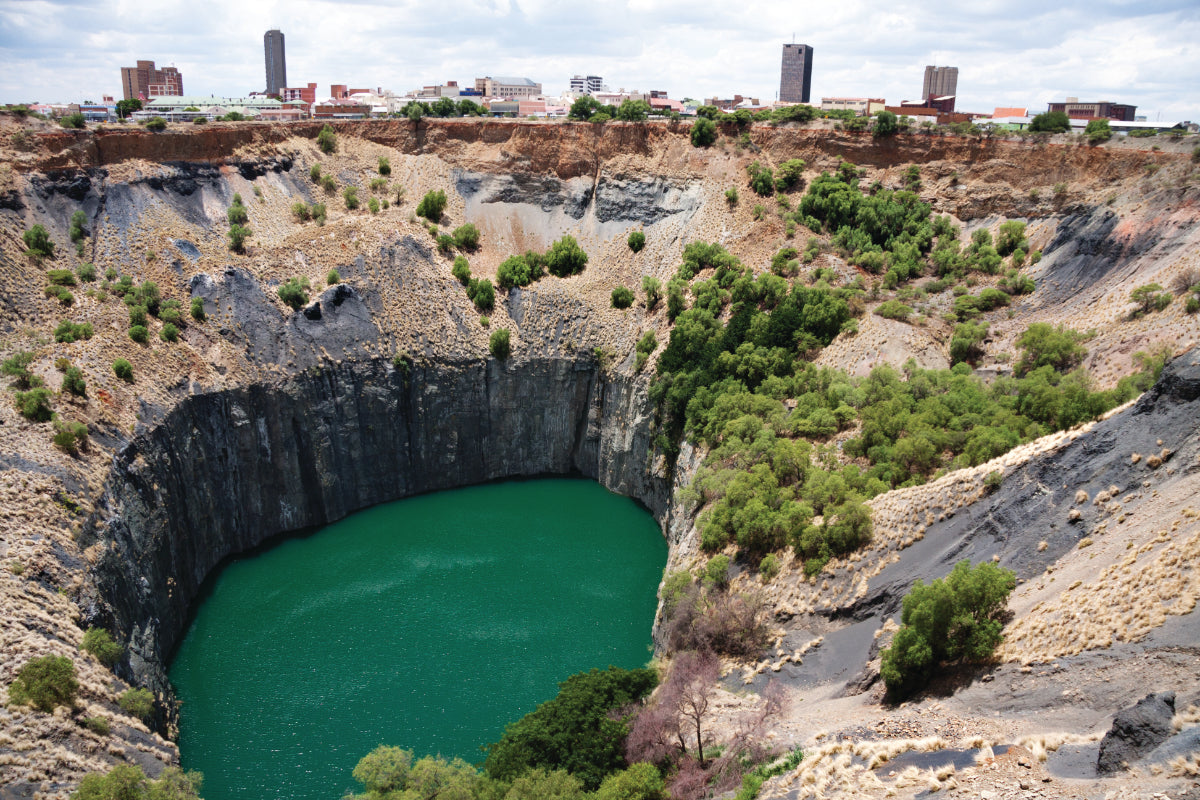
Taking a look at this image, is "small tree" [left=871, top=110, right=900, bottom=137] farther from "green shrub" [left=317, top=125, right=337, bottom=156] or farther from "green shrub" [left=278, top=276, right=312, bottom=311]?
"green shrub" [left=278, top=276, right=312, bottom=311]

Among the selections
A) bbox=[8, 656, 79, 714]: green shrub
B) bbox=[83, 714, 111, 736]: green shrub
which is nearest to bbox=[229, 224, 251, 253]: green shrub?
bbox=[8, 656, 79, 714]: green shrub

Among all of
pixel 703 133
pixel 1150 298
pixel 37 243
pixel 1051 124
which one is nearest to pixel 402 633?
pixel 37 243

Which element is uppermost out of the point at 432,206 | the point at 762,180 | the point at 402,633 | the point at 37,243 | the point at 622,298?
the point at 762,180

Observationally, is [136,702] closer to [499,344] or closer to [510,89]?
[499,344]

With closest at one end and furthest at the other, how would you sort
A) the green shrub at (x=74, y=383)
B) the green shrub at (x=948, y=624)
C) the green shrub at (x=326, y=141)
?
the green shrub at (x=948, y=624), the green shrub at (x=74, y=383), the green shrub at (x=326, y=141)

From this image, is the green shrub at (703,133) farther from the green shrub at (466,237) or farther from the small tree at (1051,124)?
the small tree at (1051,124)

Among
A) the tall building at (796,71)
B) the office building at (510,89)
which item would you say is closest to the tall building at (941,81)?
the tall building at (796,71)
